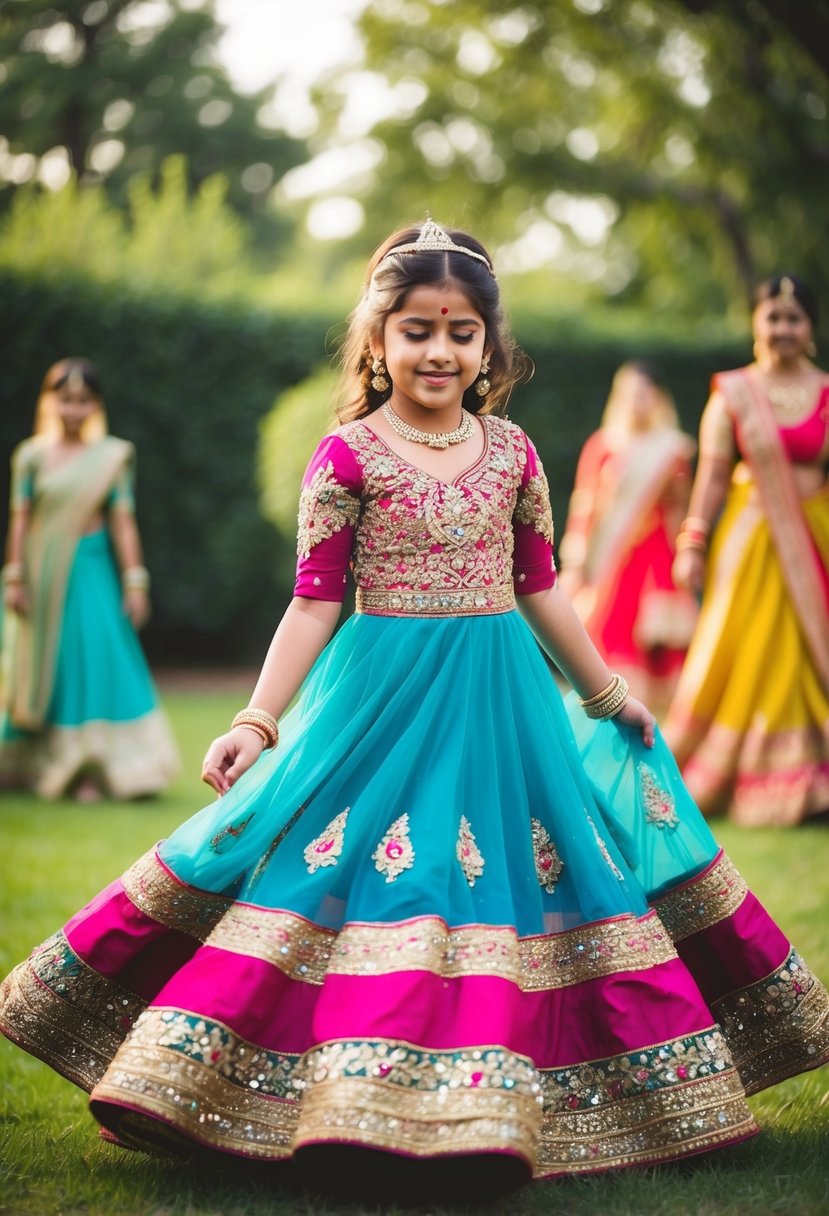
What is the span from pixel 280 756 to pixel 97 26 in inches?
954

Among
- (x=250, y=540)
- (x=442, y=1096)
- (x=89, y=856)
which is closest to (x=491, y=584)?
(x=442, y=1096)

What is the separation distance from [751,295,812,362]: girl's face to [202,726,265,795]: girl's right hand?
4.03 metres

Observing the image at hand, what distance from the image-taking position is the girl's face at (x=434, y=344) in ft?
8.93

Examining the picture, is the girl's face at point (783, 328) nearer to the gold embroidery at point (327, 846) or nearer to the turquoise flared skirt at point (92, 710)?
the turquoise flared skirt at point (92, 710)

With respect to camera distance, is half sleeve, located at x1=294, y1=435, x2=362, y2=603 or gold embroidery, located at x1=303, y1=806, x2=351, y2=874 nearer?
gold embroidery, located at x1=303, y1=806, x2=351, y2=874

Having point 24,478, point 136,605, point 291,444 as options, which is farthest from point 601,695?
point 291,444

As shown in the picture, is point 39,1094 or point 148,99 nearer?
point 39,1094

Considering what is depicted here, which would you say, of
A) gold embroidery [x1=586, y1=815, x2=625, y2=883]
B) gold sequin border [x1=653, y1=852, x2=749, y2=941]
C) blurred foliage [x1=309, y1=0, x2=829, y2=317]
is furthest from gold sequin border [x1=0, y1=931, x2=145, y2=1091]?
blurred foliage [x1=309, y1=0, x2=829, y2=317]

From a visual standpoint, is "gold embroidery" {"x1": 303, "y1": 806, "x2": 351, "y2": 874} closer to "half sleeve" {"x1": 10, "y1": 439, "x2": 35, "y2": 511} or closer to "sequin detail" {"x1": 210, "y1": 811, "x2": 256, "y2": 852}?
"sequin detail" {"x1": 210, "y1": 811, "x2": 256, "y2": 852}

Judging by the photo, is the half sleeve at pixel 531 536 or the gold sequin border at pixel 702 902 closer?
the gold sequin border at pixel 702 902

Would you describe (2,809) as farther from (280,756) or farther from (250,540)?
(250,540)

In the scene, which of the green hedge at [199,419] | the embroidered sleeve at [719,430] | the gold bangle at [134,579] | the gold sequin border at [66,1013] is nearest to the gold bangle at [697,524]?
the embroidered sleeve at [719,430]

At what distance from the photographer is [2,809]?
21.0ft
